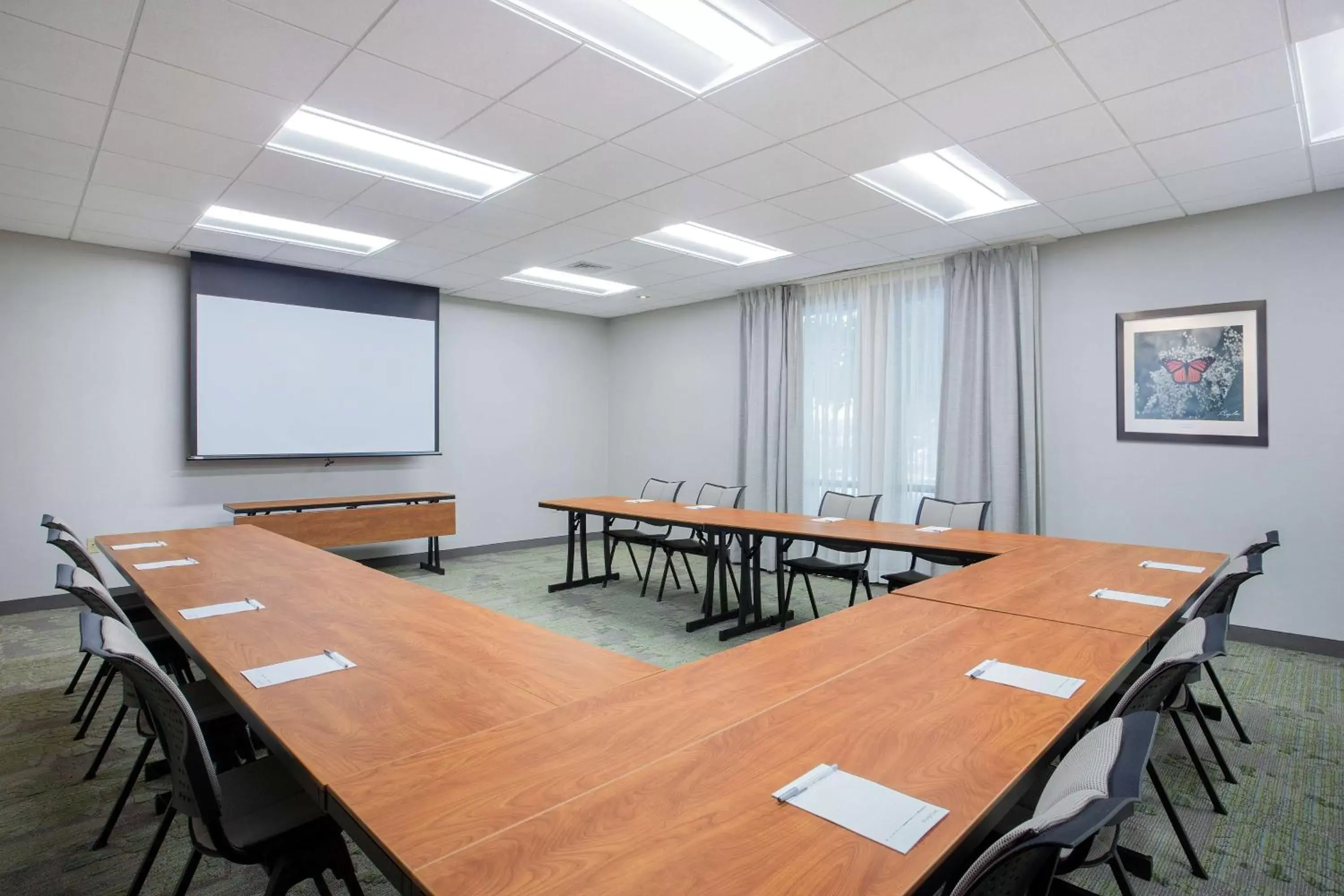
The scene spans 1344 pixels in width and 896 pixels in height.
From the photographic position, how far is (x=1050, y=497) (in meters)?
5.18

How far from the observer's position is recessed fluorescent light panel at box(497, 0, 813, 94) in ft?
7.77

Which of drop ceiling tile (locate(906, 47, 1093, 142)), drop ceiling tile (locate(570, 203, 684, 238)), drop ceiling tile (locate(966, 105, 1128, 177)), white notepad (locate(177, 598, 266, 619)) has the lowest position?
white notepad (locate(177, 598, 266, 619))

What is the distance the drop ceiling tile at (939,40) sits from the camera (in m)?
2.32

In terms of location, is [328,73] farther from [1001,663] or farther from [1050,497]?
[1050,497]

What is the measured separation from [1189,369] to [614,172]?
393cm

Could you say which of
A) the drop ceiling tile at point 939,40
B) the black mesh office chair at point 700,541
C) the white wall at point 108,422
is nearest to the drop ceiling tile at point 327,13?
the drop ceiling tile at point 939,40

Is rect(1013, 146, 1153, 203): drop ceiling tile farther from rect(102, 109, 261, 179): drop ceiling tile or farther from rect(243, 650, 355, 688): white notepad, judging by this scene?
rect(102, 109, 261, 179): drop ceiling tile

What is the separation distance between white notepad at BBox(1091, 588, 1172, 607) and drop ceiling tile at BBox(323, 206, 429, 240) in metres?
4.39

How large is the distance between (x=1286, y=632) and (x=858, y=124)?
13.4 ft

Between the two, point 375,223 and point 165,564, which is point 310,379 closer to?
point 375,223

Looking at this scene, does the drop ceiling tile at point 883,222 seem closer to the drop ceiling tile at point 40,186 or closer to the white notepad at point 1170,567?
A: the white notepad at point 1170,567

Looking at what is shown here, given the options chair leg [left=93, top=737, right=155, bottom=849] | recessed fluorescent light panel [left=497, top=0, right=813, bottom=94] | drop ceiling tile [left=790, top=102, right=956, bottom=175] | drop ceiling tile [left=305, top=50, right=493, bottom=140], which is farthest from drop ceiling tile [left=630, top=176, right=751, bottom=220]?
chair leg [left=93, top=737, right=155, bottom=849]

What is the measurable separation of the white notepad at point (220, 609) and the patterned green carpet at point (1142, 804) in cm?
73

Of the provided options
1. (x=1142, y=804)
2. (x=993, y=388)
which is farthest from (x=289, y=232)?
(x=1142, y=804)
